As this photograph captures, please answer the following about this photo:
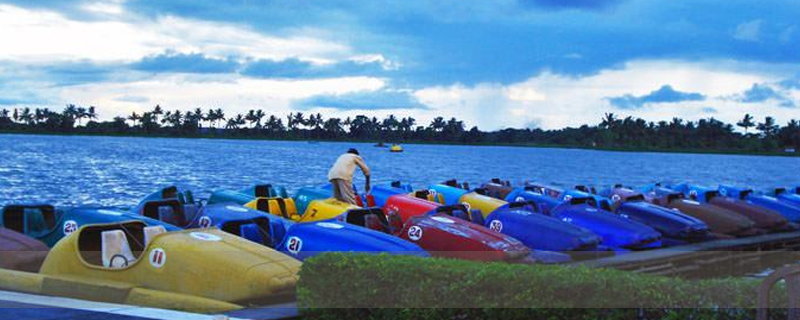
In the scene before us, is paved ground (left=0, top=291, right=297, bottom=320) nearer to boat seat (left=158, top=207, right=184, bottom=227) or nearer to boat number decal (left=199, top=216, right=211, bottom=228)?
boat number decal (left=199, top=216, right=211, bottom=228)

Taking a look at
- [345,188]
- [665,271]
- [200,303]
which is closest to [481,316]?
[200,303]

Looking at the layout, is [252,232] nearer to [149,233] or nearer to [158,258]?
[149,233]

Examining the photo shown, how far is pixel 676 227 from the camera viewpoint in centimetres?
1809

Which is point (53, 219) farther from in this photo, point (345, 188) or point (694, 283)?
point (694, 283)

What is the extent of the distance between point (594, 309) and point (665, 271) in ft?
30.4

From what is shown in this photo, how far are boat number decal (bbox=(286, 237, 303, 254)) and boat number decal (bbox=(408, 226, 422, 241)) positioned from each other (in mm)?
2094

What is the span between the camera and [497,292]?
23.5 ft

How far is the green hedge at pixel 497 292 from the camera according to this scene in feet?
21.1

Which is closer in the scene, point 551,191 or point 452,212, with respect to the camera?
point 452,212

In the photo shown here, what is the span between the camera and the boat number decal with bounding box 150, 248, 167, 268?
367 inches

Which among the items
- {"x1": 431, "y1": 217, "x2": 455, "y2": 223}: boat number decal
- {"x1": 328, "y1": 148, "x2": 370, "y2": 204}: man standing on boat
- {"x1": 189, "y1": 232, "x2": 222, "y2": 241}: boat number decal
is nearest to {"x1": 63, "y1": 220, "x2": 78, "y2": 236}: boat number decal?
{"x1": 189, "y1": 232, "x2": 222, "y2": 241}: boat number decal

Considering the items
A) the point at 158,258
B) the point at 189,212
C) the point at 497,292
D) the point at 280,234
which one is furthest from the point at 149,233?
the point at 497,292

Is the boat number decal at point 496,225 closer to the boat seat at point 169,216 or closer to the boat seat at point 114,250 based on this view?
the boat seat at point 169,216

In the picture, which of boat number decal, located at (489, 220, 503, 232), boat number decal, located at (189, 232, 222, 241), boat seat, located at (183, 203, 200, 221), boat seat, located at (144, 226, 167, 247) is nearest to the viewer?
boat number decal, located at (189, 232, 222, 241)
